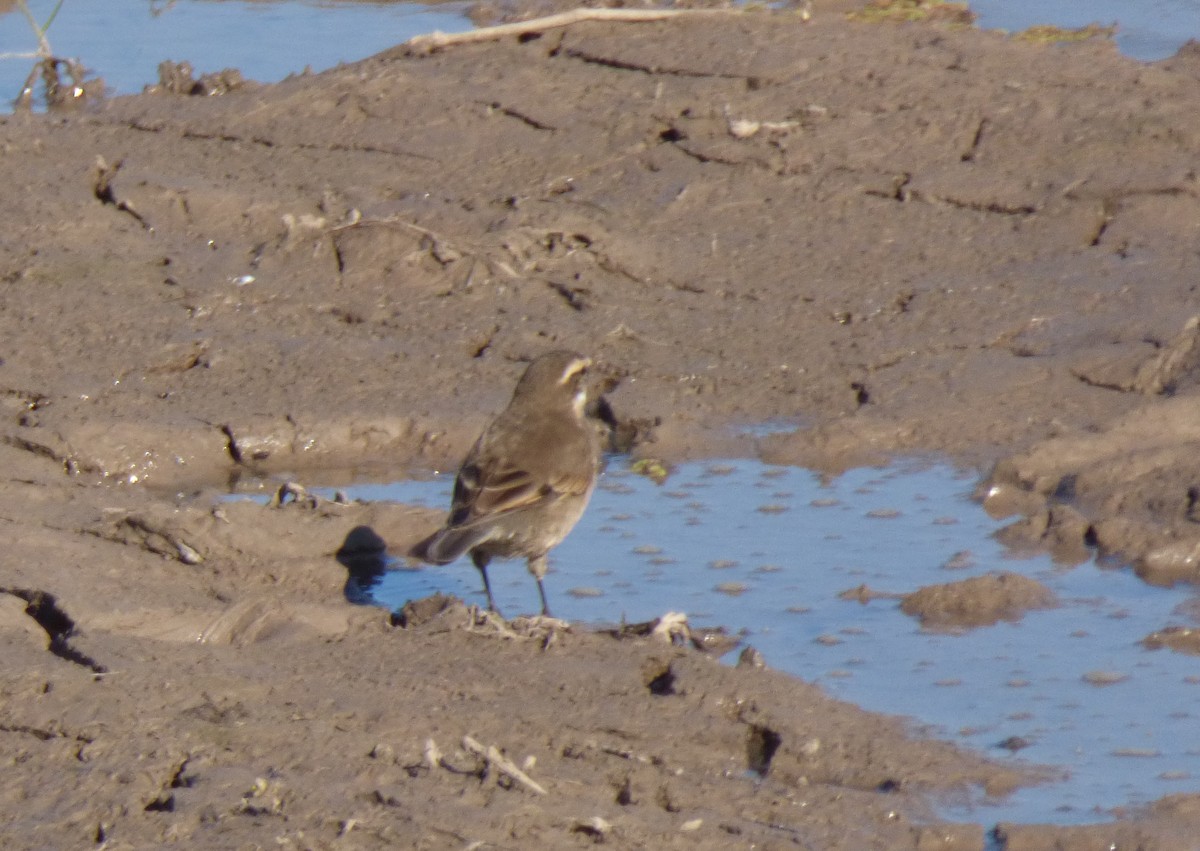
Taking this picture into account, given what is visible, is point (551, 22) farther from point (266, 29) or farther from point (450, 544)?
point (450, 544)

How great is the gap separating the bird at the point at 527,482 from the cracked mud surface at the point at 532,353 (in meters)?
0.48

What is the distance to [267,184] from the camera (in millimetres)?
10844

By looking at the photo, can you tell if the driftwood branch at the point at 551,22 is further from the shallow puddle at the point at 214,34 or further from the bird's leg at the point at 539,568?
the bird's leg at the point at 539,568

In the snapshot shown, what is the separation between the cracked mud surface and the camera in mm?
5438

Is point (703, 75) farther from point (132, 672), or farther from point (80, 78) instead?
point (132, 672)

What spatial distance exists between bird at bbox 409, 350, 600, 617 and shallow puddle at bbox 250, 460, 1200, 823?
290 millimetres

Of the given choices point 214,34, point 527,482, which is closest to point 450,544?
point 527,482

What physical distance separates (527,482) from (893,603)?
1328 mm

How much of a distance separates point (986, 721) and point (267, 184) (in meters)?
5.98

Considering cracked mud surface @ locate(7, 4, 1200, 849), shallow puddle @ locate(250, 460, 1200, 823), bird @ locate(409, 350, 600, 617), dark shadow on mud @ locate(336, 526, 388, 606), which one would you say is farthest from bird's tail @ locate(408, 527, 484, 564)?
dark shadow on mud @ locate(336, 526, 388, 606)

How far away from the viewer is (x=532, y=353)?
30.6ft

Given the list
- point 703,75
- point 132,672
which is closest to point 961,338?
point 703,75

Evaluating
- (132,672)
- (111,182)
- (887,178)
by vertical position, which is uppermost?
(887,178)

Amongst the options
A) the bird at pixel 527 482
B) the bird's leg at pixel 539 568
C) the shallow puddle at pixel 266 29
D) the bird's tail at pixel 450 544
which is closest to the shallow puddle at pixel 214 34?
the shallow puddle at pixel 266 29
